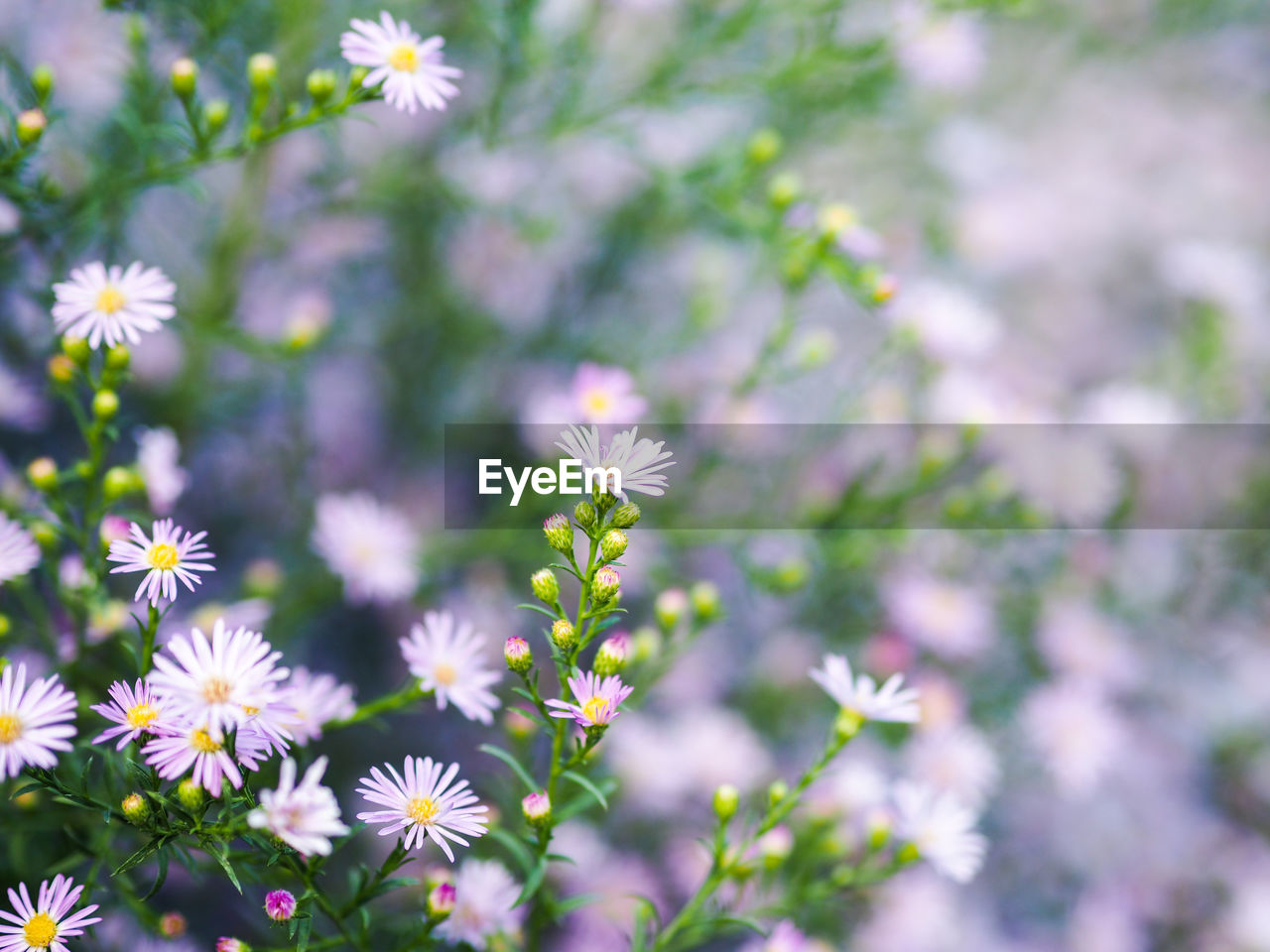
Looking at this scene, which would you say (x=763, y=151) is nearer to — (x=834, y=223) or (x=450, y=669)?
(x=834, y=223)

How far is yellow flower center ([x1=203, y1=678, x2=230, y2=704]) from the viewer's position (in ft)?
1.80

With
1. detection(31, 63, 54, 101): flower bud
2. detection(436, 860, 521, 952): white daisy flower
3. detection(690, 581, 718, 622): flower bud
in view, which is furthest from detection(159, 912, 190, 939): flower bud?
detection(31, 63, 54, 101): flower bud

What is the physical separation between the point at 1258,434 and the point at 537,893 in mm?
1960

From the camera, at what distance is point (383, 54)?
29.7 inches

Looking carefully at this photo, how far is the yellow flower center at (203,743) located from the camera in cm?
55

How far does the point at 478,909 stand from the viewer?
71 cm

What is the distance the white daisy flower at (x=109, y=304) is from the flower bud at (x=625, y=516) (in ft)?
1.35

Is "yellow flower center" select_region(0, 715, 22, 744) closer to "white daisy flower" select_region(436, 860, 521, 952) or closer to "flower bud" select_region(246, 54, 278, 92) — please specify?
"white daisy flower" select_region(436, 860, 521, 952)

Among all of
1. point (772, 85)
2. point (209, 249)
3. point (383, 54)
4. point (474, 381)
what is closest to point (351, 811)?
point (474, 381)

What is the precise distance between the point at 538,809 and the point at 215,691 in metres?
0.23

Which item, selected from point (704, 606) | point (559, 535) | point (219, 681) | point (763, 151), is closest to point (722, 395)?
point (763, 151)

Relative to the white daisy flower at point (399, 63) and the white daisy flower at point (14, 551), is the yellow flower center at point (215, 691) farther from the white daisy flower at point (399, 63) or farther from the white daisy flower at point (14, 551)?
the white daisy flower at point (399, 63)

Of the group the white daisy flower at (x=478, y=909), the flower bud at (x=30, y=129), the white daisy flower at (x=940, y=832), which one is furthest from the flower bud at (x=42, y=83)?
the white daisy flower at (x=940, y=832)

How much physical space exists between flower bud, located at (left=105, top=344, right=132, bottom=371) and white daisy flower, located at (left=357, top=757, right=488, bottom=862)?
43cm
